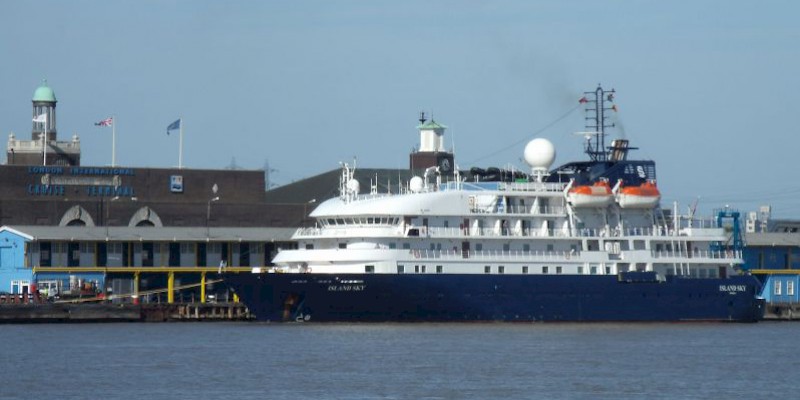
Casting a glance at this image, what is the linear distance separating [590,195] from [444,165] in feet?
99.3

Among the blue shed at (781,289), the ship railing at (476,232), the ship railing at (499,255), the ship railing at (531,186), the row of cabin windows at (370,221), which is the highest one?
the ship railing at (531,186)

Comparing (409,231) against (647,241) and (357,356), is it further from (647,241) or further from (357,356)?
(357,356)

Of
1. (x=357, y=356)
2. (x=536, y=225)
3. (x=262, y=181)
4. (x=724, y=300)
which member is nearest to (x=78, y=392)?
(x=357, y=356)

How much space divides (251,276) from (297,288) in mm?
1918

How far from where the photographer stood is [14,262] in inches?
3366

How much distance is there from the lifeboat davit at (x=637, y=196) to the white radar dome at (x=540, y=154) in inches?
137

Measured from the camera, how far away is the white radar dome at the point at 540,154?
77250 millimetres

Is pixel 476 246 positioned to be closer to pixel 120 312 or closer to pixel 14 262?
pixel 120 312

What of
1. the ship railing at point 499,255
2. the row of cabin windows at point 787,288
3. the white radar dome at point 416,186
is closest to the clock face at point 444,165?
the row of cabin windows at point 787,288

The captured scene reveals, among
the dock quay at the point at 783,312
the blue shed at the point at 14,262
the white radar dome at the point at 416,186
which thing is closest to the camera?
the white radar dome at the point at 416,186

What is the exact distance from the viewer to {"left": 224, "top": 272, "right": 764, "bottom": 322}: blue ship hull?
7050cm

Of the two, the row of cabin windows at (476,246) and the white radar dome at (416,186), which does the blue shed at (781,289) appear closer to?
the row of cabin windows at (476,246)

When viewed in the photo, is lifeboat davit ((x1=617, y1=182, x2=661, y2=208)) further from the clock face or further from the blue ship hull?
the clock face

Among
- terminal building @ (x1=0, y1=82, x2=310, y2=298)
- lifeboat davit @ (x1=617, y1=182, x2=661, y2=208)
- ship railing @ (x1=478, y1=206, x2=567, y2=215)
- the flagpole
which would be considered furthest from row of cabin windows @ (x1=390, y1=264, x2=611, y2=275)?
the flagpole
